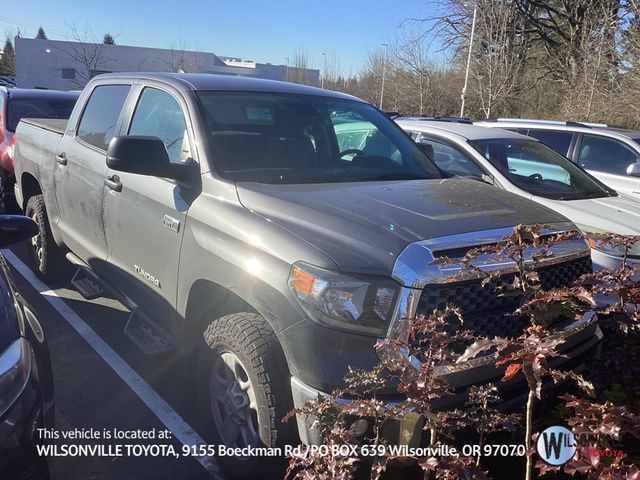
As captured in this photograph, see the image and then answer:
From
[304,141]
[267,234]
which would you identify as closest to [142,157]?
[267,234]

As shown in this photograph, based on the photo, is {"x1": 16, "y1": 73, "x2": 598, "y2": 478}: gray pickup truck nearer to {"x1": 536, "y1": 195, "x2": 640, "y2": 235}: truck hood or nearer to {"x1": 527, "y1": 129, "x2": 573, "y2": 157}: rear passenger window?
{"x1": 536, "y1": 195, "x2": 640, "y2": 235}: truck hood

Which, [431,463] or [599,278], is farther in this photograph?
[599,278]

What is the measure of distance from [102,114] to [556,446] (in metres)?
4.00

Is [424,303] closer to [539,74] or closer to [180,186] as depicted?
[180,186]

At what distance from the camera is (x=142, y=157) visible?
3.09 meters

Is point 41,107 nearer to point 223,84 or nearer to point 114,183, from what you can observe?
point 114,183

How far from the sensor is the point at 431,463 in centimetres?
177

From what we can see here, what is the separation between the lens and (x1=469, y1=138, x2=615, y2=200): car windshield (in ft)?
18.7

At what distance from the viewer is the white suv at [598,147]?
7.56m

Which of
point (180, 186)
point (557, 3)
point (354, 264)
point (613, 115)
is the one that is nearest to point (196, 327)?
point (180, 186)

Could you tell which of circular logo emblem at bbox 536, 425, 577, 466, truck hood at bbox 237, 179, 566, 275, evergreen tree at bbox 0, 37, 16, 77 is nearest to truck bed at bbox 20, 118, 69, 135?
truck hood at bbox 237, 179, 566, 275

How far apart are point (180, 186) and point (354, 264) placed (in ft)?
4.35

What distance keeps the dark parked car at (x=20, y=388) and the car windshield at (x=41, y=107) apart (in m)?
6.93

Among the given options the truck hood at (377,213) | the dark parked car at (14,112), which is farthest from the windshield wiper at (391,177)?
the dark parked car at (14,112)
